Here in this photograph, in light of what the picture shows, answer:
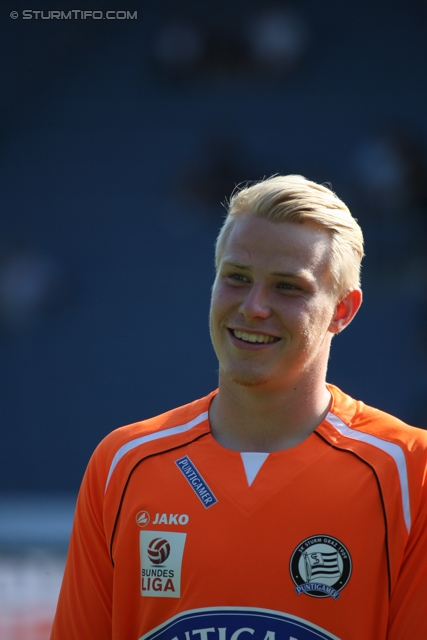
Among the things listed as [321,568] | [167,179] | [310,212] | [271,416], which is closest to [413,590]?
[321,568]

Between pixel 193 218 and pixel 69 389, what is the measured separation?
187 centimetres

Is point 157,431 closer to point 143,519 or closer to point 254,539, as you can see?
point 143,519

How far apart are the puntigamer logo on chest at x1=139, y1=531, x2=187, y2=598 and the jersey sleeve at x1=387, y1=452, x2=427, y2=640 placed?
507 mm

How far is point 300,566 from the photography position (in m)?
1.96

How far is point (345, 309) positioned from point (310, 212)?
0.96 ft

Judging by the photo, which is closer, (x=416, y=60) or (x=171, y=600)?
(x=171, y=600)

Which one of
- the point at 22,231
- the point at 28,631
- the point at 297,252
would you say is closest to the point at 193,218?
the point at 22,231

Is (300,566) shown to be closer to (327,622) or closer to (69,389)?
(327,622)

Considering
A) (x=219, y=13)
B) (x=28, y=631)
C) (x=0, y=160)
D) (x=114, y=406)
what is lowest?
(x=28, y=631)

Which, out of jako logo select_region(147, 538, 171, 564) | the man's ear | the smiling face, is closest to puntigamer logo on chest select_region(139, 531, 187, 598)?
jako logo select_region(147, 538, 171, 564)

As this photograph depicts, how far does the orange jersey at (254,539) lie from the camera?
194cm

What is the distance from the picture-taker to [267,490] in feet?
6.70

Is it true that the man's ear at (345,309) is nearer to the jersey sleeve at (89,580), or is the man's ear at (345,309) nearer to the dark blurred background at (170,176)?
the jersey sleeve at (89,580)

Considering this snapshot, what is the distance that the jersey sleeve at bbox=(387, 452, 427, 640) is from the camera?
1.91m
